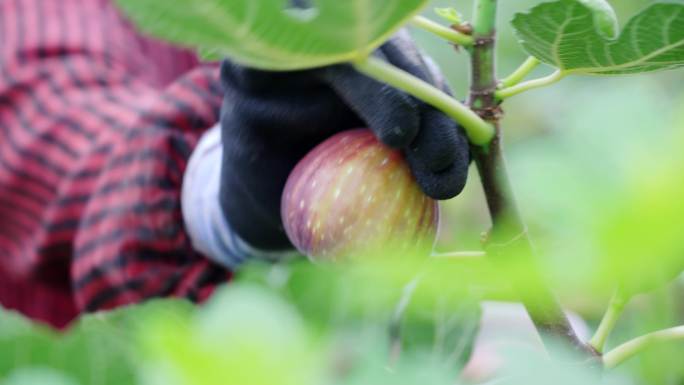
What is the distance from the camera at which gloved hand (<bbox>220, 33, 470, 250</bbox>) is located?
0.51 meters

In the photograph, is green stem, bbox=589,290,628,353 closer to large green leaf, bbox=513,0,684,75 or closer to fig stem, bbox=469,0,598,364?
fig stem, bbox=469,0,598,364

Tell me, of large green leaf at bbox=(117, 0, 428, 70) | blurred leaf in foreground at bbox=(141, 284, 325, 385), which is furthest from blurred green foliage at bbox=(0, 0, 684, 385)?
large green leaf at bbox=(117, 0, 428, 70)

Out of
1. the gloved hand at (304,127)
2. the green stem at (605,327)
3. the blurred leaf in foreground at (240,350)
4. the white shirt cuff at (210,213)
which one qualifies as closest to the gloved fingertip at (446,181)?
the gloved hand at (304,127)

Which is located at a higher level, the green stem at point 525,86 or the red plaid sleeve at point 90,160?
the green stem at point 525,86

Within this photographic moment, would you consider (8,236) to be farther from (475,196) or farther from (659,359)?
(659,359)

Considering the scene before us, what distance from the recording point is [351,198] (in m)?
0.53

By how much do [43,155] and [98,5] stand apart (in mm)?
371

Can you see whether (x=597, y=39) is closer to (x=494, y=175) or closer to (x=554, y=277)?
(x=494, y=175)

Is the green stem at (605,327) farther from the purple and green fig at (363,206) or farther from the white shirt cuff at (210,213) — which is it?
the white shirt cuff at (210,213)

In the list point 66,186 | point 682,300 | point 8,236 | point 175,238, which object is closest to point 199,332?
point 682,300

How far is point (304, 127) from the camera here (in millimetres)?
701

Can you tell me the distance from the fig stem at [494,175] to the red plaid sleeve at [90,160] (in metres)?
0.71

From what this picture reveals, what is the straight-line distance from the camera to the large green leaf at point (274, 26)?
0.30 meters

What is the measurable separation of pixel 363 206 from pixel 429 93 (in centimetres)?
12
